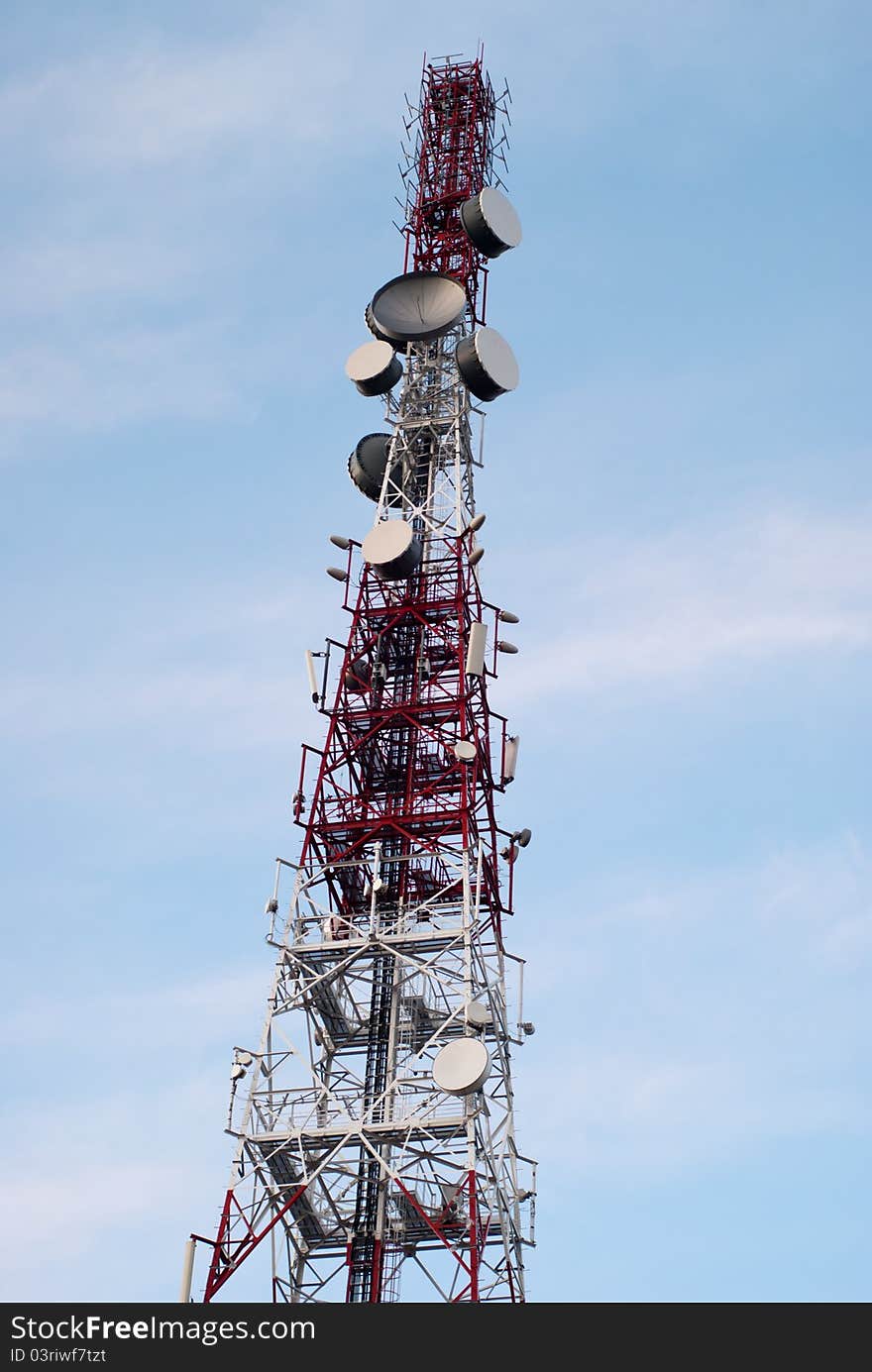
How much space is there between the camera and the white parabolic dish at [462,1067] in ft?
191

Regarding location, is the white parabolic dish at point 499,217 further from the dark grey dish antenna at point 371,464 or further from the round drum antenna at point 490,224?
the dark grey dish antenna at point 371,464

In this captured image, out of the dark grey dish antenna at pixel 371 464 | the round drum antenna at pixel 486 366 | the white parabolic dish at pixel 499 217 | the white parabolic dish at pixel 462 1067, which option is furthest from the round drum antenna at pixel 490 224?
the white parabolic dish at pixel 462 1067

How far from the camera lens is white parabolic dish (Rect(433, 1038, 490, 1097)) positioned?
2293 inches

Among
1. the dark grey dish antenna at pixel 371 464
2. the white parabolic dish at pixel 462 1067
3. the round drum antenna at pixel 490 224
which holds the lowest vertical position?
the white parabolic dish at pixel 462 1067

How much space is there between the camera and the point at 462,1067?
192 feet

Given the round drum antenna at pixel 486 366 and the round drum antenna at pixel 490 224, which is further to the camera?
the round drum antenna at pixel 490 224

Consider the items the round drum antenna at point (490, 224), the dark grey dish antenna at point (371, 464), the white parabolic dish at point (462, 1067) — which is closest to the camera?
the white parabolic dish at point (462, 1067)

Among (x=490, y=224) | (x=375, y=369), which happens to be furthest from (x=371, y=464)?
(x=490, y=224)

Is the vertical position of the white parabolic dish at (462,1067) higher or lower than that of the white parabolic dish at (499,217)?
lower

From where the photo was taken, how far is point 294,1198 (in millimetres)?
60594

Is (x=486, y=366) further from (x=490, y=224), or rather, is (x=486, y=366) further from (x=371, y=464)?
(x=490, y=224)

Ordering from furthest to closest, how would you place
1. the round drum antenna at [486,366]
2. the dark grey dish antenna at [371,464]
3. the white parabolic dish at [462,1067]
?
the dark grey dish antenna at [371,464]
the round drum antenna at [486,366]
the white parabolic dish at [462,1067]

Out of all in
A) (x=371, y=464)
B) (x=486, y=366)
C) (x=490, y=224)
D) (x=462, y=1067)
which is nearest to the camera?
(x=462, y=1067)

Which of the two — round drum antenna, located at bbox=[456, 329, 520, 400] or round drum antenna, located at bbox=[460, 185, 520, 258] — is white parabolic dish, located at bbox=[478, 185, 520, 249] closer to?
round drum antenna, located at bbox=[460, 185, 520, 258]
